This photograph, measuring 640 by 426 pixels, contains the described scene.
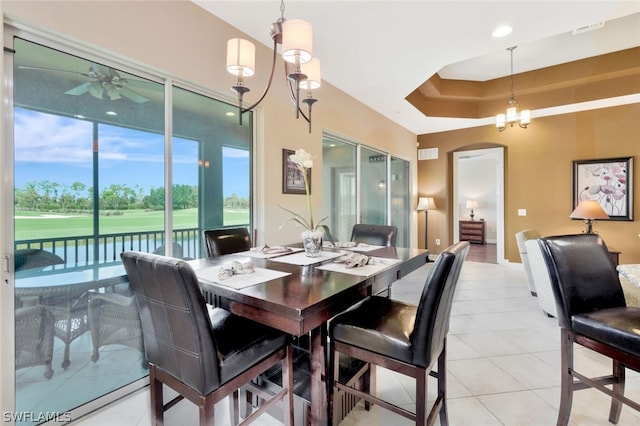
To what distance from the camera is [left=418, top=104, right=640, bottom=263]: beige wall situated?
4.53m

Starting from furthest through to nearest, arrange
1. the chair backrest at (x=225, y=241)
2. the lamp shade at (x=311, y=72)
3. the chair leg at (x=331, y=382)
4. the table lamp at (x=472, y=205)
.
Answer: the table lamp at (x=472, y=205), the chair backrest at (x=225, y=241), the lamp shade at (x=311, y=72), the chair leg at (x=331, y=382)

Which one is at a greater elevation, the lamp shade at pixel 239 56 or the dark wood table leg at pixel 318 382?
the lamp shade at pixel 239 56

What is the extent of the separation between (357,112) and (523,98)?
287cm

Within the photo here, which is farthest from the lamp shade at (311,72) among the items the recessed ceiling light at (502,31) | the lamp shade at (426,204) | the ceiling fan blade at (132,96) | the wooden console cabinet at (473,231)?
the wooden console cabinet at (473,231)

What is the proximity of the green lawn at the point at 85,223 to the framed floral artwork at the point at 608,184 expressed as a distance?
592 centimetres

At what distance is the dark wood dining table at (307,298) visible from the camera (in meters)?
1.09

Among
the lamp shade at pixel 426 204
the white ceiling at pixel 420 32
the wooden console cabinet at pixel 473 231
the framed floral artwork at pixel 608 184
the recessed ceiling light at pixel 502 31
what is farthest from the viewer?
the wooden console cabinet at pixel 473 231

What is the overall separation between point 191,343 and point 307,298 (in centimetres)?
47

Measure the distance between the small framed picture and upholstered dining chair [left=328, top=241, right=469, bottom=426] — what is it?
6.03 ft

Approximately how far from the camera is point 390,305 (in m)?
1.63

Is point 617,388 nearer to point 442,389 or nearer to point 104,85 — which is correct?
point 442,389

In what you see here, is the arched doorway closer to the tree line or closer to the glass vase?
the glass vase

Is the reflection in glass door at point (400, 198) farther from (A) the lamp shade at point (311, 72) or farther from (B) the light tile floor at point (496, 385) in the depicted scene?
(A) the lamp shade at point (311, 72)

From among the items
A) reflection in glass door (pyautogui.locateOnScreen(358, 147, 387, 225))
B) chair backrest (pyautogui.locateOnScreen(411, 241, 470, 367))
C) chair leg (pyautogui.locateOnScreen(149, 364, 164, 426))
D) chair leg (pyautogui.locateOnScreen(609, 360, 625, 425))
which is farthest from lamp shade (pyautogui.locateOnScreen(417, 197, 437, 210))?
chair leg (pyautogui.locateOnScreen(149, 364, 164, 426))
